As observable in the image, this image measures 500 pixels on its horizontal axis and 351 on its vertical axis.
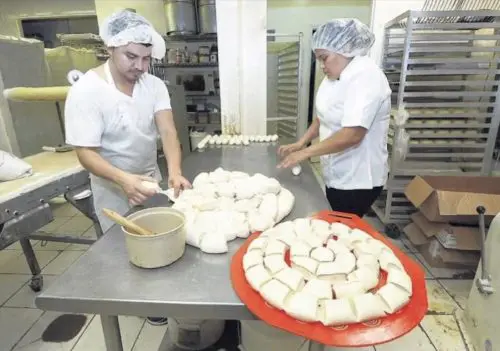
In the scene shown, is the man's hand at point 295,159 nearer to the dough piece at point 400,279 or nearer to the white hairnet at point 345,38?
the white hairnet at point 345,38

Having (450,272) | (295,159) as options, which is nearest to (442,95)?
(450,272)

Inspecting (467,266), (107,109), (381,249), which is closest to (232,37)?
(107,109)

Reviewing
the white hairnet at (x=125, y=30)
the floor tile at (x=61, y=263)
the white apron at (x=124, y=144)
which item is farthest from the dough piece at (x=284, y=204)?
the floor tile at (x=61, y=263)

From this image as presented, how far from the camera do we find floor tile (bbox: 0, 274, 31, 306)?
1.88 m

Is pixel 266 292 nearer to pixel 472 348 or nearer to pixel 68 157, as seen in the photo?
pixel 472 348

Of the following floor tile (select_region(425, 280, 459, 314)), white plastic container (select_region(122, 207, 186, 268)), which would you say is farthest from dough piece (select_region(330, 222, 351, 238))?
floor tile (select_region(425, 280, 459, 314))

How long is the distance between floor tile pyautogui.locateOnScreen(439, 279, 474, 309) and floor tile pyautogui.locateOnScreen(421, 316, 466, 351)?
0.18 meters

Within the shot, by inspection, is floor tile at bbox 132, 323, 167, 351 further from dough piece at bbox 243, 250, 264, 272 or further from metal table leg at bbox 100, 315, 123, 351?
dough piece at bbox 243, 250, 264, 272

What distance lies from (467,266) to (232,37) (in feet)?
7.44

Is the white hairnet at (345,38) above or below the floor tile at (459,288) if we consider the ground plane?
above

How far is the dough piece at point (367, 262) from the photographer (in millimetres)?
689

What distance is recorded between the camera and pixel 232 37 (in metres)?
2.18

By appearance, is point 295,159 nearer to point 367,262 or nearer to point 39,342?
point 367,262

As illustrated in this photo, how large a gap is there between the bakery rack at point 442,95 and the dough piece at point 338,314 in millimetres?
2001
